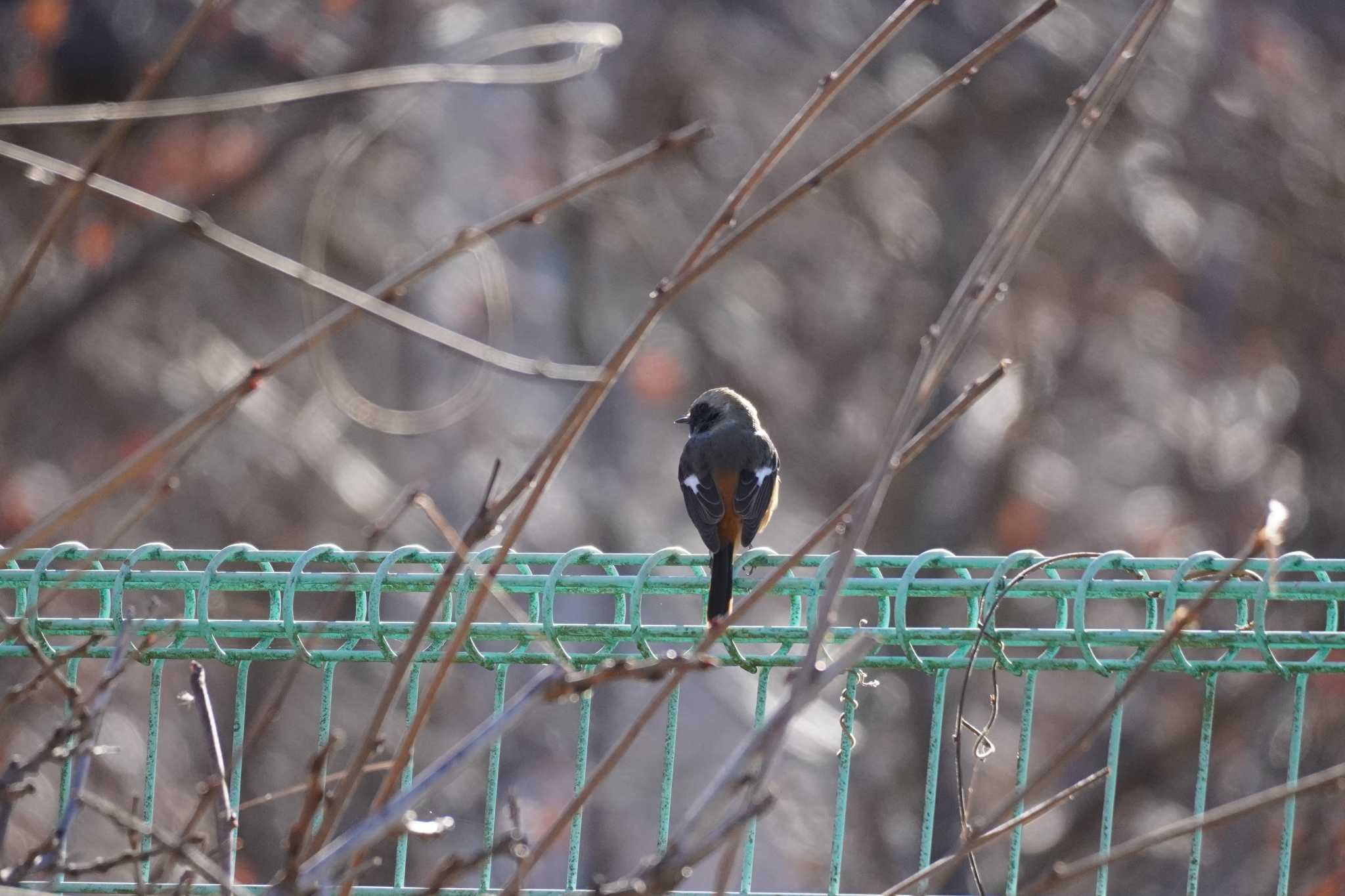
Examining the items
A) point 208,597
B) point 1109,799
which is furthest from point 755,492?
point 1109,799

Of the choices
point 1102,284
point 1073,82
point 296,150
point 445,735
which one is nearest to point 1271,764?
point 1102,284

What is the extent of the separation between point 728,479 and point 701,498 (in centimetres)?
17

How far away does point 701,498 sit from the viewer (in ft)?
19.7

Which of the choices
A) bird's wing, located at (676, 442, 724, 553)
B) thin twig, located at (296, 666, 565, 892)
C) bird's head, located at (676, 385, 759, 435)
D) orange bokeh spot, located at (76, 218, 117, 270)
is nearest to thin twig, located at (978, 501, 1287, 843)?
thin twig, located at (296, 666, 565, 892)

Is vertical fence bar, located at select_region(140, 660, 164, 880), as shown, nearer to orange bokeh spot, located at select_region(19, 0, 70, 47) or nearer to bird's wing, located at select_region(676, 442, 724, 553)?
bird's wing, located at select_region(676, 442, 724, 553)

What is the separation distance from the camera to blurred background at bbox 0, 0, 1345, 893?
10.1 metres

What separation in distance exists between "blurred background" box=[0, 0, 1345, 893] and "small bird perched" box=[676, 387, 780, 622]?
9.35 feet

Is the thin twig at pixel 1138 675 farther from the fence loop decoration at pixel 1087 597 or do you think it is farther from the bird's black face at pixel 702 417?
the bird's black face at pixel 702 417

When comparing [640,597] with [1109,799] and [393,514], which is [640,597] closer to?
[1109,799]

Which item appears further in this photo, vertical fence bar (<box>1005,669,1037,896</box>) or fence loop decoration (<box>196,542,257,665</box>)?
fence loop decoration (<box>196,542,257,665</box>)

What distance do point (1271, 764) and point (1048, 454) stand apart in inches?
107

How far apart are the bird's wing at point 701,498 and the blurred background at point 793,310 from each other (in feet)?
9.90

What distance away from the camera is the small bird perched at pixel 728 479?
581 centimetres

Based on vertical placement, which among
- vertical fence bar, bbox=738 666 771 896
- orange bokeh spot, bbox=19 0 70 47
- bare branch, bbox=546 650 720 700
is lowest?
vertical fence bar, bbox=738 666 771 896
